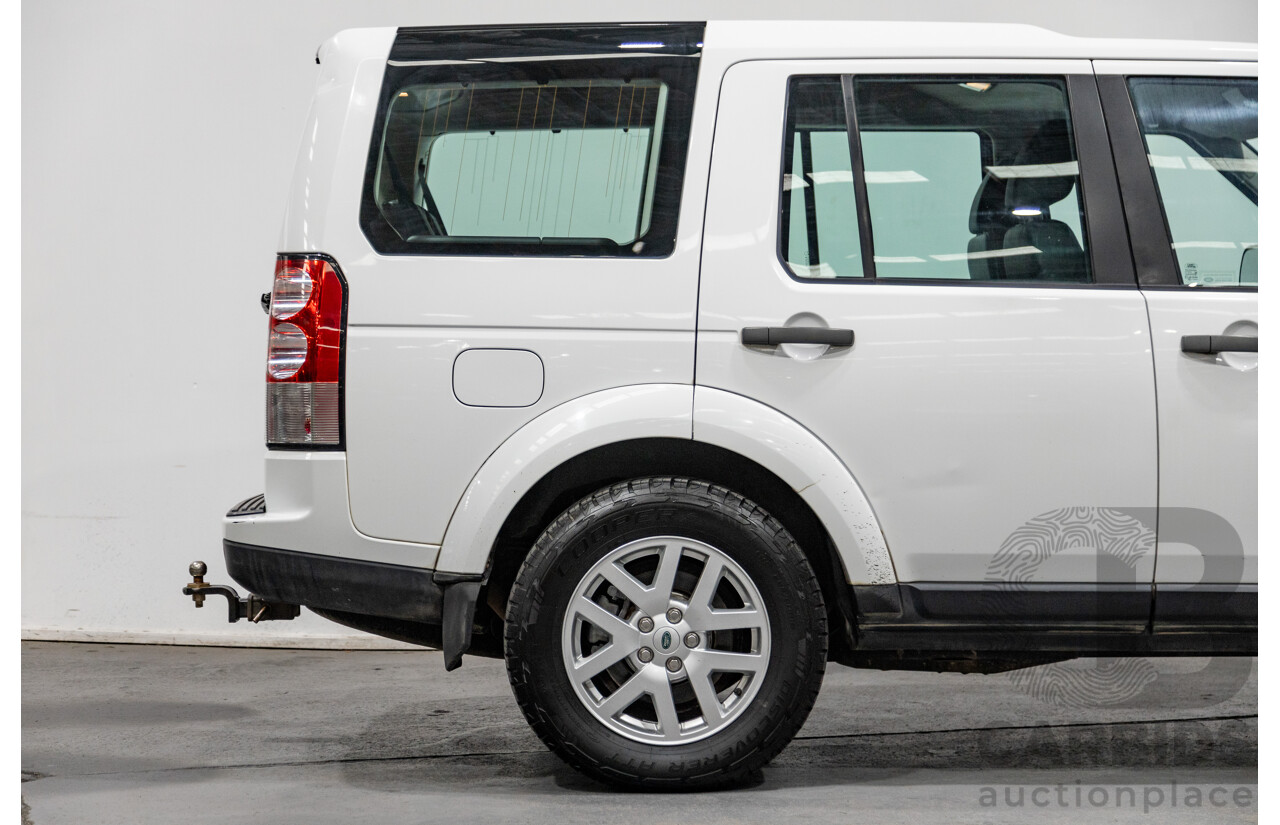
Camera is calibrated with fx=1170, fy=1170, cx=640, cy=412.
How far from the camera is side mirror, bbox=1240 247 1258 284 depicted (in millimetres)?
2891

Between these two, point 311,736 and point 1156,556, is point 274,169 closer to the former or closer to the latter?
point 311,736

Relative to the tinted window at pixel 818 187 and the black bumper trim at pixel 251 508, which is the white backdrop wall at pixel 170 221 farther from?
the tinted window at pixel 818 187

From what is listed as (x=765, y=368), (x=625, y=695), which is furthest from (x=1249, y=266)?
(x=625, y=695)

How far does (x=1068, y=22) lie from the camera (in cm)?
546

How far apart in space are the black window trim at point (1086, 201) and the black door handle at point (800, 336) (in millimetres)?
130

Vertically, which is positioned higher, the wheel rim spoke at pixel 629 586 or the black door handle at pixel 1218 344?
the black door handle at pixel 1218 344

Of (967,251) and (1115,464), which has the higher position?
(967,251)

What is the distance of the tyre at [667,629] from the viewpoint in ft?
9.35

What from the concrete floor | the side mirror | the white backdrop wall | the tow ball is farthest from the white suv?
the white backdrop wall

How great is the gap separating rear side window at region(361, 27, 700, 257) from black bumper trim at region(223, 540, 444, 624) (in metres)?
0.80

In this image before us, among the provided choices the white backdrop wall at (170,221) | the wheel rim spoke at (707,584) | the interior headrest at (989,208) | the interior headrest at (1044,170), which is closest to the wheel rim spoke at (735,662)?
the wheel rim spoke at (707,584)

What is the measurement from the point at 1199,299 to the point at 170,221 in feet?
14.6

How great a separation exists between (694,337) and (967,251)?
713 millimetres
